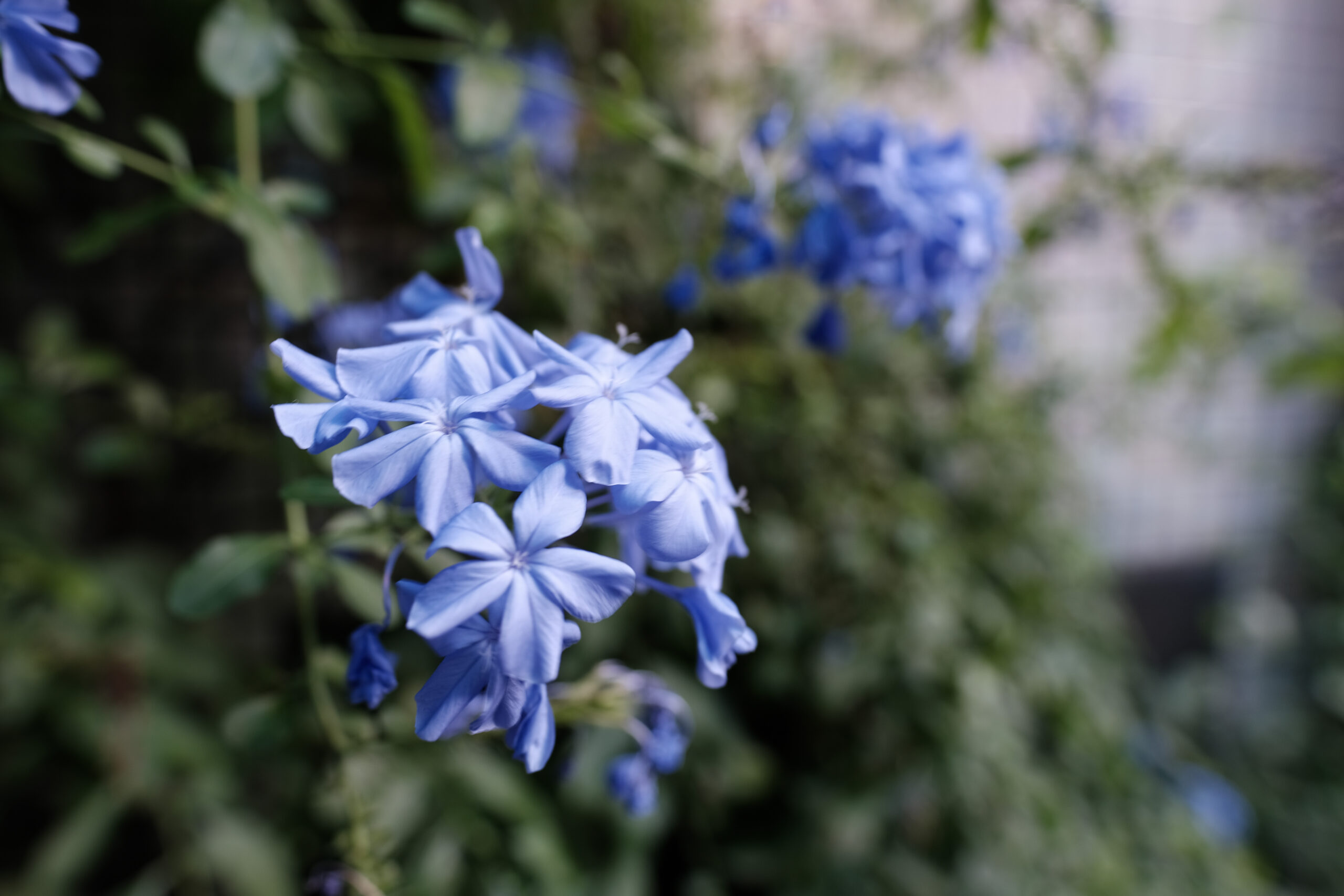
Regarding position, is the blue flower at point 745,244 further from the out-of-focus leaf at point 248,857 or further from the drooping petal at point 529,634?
the out-of-focus leaf at point 248,857

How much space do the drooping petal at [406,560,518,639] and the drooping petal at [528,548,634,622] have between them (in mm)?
16

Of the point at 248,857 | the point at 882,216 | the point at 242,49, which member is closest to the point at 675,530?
the point at 882,216

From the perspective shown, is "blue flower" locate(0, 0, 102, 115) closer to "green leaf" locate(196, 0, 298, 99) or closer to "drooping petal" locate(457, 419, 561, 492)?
"green leaf" locate(196, 0, 298, 99)

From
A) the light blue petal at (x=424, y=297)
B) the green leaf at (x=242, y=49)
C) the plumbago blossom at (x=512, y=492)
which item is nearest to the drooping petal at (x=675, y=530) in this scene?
the plumbago blossom at (x=512, y=492)

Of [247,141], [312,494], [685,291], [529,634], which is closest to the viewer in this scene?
[529,634]

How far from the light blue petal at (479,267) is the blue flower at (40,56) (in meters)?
0.25

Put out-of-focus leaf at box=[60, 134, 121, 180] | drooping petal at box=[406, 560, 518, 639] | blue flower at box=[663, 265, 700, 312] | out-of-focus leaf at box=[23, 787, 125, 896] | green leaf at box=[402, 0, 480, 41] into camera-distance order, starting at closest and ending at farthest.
Result: drooping petal at box=[406, 560, 518, 639] < out-of-focus leaf at box=[60, 134, 121, 180] < green leaf at box=[402, 0, 480, 41] < blue flower at box=[663, 265, 700, 312] < out-of-focus leaf at box=[23, 787, 125, 896]

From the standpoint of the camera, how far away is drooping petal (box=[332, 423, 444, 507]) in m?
0.38

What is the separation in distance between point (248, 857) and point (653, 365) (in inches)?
35.5

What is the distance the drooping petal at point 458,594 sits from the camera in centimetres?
36

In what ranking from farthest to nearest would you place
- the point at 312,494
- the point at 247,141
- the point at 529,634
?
1. the point at 247,141
2. the point at 312,494
3. the point at 529,634

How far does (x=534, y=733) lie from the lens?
404mm

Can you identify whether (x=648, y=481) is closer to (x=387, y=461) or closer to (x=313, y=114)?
(x=387, y=461)

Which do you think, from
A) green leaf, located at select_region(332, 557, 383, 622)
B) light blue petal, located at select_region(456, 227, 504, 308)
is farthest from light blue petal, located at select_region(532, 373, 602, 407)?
green leaf, located at select_region(332, 557, 383, 622)
